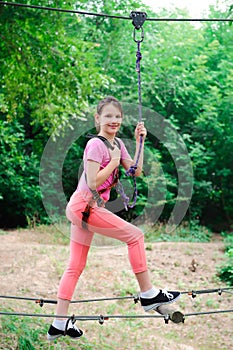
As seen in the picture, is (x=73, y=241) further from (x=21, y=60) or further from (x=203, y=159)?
(x=203, y=159)

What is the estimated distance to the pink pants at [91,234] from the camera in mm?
2553

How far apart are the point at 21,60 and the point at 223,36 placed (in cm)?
612

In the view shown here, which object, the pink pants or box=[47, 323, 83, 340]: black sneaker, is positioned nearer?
the pink pants

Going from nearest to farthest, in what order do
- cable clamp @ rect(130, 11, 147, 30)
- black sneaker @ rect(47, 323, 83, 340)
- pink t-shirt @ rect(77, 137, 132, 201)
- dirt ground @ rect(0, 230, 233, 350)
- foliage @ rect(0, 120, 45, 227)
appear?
pink t-shirt @ rect(77, 137, 132, 201)
black sneaker @ rect(47, 323, 83, 340)
cable clamp @ rect(130, 11, 147, 30)
dirt ground @ rect(0, 230, 233, 350)
foliage @ rect(0, 120, 45, 227)

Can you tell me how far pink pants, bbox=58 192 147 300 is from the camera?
255 cm

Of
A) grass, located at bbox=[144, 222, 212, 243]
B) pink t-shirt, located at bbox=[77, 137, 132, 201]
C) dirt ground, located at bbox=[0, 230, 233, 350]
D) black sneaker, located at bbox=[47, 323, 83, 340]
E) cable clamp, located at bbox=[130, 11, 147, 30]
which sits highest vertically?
cable clamp, located at bbox=[130, 11, 147, 30]

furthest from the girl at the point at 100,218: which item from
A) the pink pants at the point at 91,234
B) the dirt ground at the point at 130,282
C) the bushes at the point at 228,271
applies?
the bushes at the point at 228,271

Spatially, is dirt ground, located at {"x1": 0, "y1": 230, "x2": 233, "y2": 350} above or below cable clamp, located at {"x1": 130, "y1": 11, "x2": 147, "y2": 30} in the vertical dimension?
below

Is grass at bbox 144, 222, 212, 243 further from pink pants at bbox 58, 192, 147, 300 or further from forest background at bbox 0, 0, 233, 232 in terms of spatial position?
pink pants at bbox 58, 192, 147, 300

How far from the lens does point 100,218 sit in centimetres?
255

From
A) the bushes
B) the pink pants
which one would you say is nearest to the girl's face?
the pink pants

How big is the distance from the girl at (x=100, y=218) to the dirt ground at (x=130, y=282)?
278 cm

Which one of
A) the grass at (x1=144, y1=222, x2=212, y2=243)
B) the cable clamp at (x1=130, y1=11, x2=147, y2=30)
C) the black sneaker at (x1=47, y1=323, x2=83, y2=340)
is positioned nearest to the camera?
the black sneaker at (x1=47, y1=323, x2=83, y2=340)

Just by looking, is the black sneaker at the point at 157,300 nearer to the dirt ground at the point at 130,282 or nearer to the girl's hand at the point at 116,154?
the girl's hand at the point at 116,154
